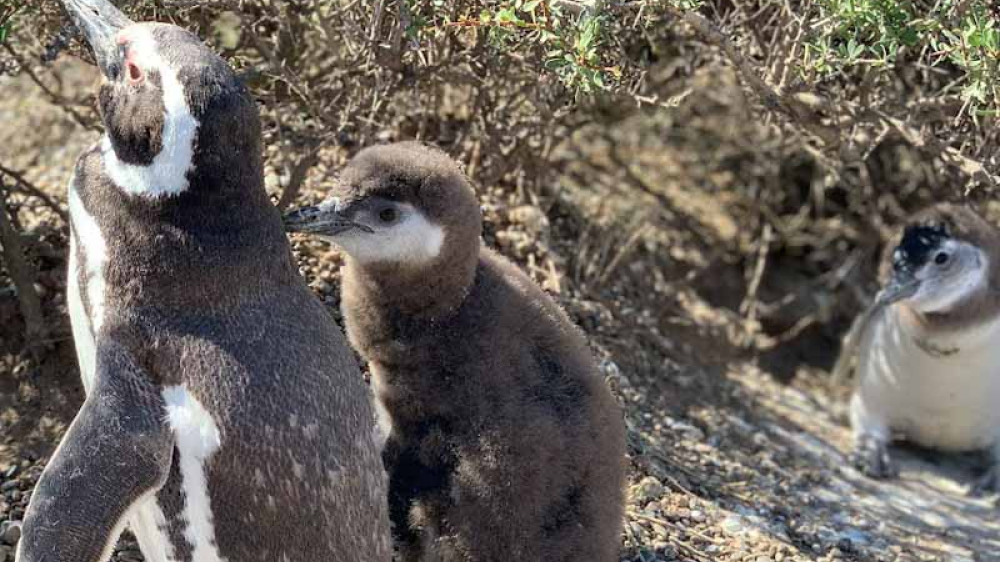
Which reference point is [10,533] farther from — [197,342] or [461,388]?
[461,388]

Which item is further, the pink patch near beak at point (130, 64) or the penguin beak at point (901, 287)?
the penguin beak at point (901, 287)

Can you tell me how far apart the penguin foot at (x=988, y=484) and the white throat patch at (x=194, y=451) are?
3256 millimetres

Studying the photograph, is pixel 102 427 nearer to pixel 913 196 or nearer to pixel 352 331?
pixel 352 331

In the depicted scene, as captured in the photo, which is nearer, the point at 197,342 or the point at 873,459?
the point at 197,342

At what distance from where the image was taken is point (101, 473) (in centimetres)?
275

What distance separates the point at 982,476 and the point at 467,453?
2875 mm

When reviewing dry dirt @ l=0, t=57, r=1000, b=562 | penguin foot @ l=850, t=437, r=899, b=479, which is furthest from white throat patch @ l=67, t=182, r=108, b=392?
penguin foot @ l=850, t=437, r=899, b=479

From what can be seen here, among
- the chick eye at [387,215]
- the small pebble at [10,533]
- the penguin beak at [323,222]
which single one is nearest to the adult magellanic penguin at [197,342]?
the penguin beak at [323,222]

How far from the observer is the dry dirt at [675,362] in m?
3.96

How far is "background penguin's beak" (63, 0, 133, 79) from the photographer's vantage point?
297cm

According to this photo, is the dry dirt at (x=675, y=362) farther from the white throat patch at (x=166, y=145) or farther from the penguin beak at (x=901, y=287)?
the white throat patch at (x=166, y=145)

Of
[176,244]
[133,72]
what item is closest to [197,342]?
[176,244]

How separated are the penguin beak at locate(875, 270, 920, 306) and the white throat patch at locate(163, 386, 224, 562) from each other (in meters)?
2.81

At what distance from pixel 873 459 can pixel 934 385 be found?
364mm
